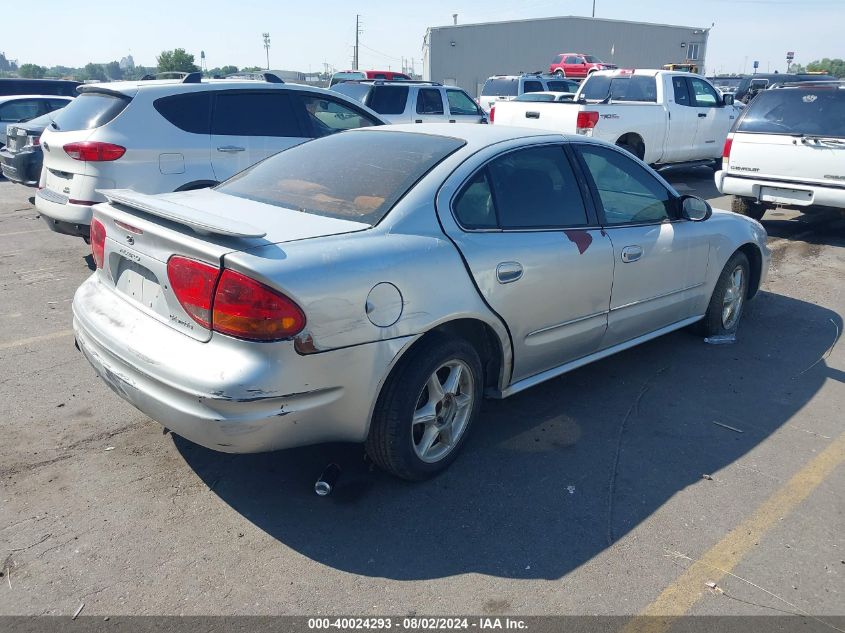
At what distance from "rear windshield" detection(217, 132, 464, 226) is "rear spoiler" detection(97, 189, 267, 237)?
457mm

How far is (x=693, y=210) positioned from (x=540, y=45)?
50.9m

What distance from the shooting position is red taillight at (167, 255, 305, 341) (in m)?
2.81

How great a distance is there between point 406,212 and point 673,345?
2968mm

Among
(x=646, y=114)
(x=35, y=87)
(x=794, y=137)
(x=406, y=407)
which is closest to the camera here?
(x=406, y=407)

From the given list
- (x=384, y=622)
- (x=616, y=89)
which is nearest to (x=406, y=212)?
(x=384, y=622)

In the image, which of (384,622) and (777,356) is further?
(777,356)

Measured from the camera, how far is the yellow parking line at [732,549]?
8.93ft

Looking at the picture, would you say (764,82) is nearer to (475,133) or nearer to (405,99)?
(405,99)

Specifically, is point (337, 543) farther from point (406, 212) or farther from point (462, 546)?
point (406, 212)

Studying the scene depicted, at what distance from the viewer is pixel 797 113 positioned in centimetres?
888

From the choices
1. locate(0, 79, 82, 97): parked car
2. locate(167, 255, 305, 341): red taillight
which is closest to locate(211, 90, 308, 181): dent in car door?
locate(167, 255, 305, 341): red taillight

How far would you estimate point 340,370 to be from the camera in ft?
9.77

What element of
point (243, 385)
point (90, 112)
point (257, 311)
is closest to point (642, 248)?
point (257, 311)

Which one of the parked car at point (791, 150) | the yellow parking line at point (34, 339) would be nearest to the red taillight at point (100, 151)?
the yellow parking line at point (34, 339)
